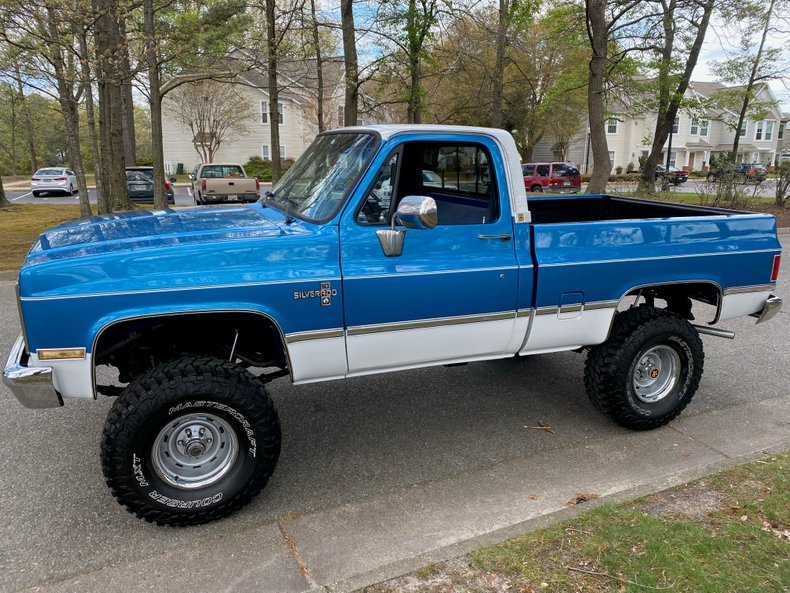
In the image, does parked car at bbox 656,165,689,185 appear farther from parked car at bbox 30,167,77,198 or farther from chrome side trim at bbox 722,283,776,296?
parked car at bbox 30,167,77,198

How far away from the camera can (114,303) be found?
2889 mm

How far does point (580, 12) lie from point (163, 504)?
21.0m

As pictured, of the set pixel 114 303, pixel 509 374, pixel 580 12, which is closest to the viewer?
pixel 114 303

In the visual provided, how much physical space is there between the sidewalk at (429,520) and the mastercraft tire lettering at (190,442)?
8.3 inches

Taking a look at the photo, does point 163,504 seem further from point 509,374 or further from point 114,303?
point 509,374

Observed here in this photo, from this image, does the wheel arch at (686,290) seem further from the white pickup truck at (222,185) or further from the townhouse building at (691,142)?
the townhouse building at (691,142)

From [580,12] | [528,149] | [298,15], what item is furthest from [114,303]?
[528,149]

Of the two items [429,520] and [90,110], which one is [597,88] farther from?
[429,520]

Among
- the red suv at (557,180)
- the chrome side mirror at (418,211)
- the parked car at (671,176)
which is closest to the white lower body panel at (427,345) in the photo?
the chrome side mirror at (418,211)

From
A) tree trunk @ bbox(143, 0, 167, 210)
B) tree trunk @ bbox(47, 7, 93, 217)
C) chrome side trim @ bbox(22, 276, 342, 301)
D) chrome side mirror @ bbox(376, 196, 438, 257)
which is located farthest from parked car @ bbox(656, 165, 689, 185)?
chrome side trim @ bbox(22, 276, 342, 301)

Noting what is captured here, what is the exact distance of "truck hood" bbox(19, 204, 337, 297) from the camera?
9.36 feet

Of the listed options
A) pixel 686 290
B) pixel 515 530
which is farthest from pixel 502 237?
pixel 686 290

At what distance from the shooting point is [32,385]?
287 cm

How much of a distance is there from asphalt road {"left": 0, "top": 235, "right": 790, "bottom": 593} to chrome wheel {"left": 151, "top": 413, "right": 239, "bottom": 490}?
10.7 inches
